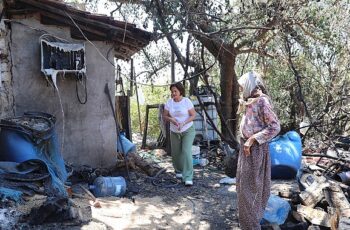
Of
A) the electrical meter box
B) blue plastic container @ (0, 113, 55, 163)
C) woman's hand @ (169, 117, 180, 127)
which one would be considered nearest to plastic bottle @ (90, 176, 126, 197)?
blue plastic container @ (0, 113, 55, 163)

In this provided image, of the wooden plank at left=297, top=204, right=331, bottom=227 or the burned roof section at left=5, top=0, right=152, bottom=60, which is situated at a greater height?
the burned roof section at left=5, top=0, right=152, bottom=60

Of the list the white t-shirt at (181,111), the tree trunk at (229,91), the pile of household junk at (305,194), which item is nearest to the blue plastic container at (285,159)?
the pile of household junk at (305,194)

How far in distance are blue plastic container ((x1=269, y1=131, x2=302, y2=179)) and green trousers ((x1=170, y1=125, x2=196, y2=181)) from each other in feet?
4.73

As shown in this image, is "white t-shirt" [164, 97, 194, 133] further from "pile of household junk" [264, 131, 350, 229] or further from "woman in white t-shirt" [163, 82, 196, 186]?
"pile of household junk" [264, 131, 350, 229]

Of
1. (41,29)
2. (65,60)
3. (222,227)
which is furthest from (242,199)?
(41,29)

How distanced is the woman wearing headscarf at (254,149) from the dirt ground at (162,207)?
0.71m

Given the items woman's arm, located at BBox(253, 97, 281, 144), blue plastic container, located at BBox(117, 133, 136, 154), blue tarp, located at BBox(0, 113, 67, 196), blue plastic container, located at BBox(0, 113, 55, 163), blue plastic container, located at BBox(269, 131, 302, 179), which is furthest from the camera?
blue plastic container, located at BBox(117, 133, 136, 154)

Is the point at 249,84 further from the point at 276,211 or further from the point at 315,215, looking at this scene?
the point at 315,215

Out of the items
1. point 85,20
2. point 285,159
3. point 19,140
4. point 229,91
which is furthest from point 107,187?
point 229,91

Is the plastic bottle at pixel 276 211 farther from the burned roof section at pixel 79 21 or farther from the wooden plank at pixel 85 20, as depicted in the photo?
the wooden plank at pixel 85 20

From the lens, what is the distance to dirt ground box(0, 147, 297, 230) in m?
4.25

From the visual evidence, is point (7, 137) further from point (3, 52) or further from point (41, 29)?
point (41, 29)

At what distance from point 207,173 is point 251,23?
121 inches

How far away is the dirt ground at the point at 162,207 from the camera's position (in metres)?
4.25
